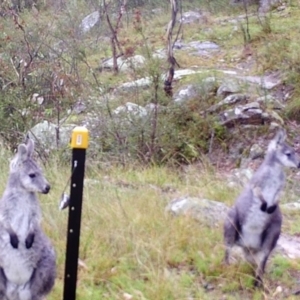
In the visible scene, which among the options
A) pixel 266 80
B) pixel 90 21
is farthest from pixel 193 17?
pixel 266 80

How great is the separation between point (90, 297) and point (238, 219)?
3.70 feet

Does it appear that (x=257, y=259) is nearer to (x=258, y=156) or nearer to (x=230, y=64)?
(x=258, y=156)

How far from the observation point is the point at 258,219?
15.0ft

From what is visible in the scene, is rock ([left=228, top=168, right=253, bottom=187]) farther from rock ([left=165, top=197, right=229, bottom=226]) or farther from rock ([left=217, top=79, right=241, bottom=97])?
rock ([left=217, top=79, right=241, bottom=97])

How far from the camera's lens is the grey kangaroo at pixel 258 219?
458cm

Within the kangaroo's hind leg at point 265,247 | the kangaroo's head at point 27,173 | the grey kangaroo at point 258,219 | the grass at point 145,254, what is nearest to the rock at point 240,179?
the grass at point 145,254

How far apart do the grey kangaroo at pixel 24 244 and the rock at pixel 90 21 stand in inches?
527

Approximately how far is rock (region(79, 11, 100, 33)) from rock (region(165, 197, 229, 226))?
38.4ft

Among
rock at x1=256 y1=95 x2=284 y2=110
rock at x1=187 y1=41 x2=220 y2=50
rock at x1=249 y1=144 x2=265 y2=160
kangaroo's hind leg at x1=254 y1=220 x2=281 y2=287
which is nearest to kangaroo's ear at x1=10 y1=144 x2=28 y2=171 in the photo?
kangaroo's hind leg at x1=254 y1=220 x2=281 y2=287

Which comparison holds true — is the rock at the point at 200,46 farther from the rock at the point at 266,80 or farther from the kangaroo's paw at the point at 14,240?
the kangaroo's paw at the point at 14,240

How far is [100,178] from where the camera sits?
23.6 ft

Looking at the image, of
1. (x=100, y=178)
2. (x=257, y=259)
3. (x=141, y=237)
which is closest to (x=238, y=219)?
(x=257, y=259)

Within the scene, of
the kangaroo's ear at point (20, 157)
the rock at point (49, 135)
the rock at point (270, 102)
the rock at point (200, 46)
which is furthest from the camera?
the rock at point (200, 46)

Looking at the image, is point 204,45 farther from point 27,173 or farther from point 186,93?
point 27,173
